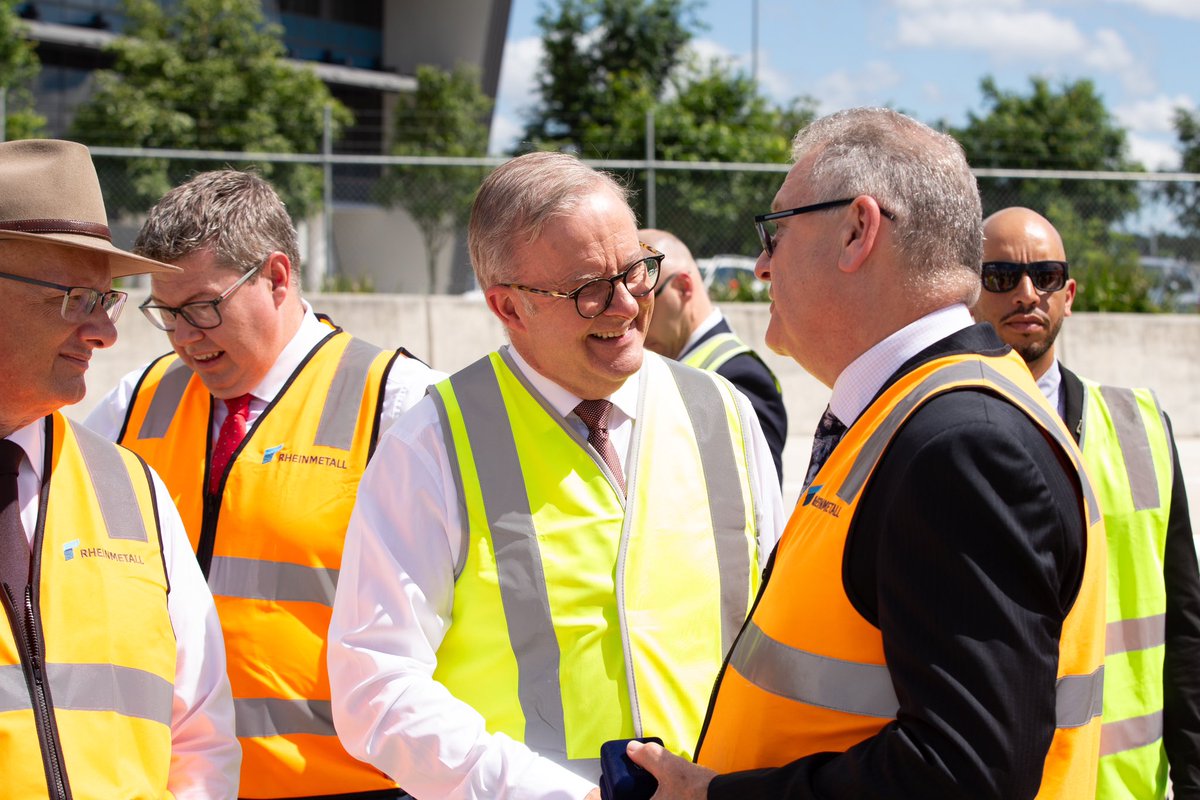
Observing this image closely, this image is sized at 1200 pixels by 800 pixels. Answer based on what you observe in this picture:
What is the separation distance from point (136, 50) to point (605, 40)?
1097 cm

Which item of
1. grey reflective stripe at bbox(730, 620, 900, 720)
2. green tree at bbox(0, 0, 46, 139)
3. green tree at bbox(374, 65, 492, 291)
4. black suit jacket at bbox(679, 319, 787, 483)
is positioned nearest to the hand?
grey reflective stripe at bbox(730, 620, 900, 720)

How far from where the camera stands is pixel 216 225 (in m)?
2.94

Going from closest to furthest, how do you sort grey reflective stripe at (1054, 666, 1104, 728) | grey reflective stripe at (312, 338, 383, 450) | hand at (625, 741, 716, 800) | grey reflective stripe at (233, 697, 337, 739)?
grey reflective stripe at (1054, 666, 1104, 728) → hand at (625, 741, 716, 800) → grey reflective stripe at (233, 697, 337, 739) → grey reflective stripe at (312, 338, 383, 450)

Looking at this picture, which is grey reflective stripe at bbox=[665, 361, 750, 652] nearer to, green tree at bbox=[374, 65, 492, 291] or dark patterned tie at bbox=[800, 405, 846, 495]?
dark patterned tie at bbox=[800, 405, 846, 495]

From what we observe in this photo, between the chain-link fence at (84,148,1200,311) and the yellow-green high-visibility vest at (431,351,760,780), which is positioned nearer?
the yellow-green high-visibility vest at (431,351,760,780)

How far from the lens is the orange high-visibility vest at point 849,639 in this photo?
Result: 5.02ft

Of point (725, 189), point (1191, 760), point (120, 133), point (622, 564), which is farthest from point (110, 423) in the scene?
point (120, 133)

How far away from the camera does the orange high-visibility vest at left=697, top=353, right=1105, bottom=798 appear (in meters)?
1.53

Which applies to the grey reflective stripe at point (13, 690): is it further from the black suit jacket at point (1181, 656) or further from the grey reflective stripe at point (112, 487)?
the black suit jacket at point (1181, 656)

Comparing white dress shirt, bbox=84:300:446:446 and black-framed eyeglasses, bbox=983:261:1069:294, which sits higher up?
black-framed eyeglasses, bbox=983:261:1069:294

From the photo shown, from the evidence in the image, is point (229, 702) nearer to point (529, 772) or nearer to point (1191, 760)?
point (529, 772)

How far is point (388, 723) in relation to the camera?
203cm

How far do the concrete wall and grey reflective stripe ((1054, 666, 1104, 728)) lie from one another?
27.3 feet

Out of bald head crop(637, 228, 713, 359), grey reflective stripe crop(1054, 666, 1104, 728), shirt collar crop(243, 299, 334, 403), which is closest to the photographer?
grey reflective stripe crop(1054, 666, 1104, 728)
